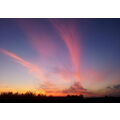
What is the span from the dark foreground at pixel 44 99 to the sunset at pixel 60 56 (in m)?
0.12

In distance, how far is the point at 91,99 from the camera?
5.06 m

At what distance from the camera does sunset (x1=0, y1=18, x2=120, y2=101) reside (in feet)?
17.0

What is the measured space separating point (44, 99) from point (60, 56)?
1.29m

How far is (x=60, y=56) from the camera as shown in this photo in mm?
5293

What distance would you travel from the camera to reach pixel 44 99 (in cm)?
509

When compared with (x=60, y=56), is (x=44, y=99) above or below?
below

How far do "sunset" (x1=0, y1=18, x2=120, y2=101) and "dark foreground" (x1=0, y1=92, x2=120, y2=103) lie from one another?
117 mm

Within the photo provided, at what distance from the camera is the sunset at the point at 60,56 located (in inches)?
204

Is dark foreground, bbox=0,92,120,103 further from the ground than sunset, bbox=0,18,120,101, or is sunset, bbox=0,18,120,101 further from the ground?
sunset, bbox=0,18,120,101

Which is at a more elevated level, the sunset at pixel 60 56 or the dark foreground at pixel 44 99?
the sunset at pixel 60 56

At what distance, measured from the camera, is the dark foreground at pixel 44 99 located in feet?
16.3
